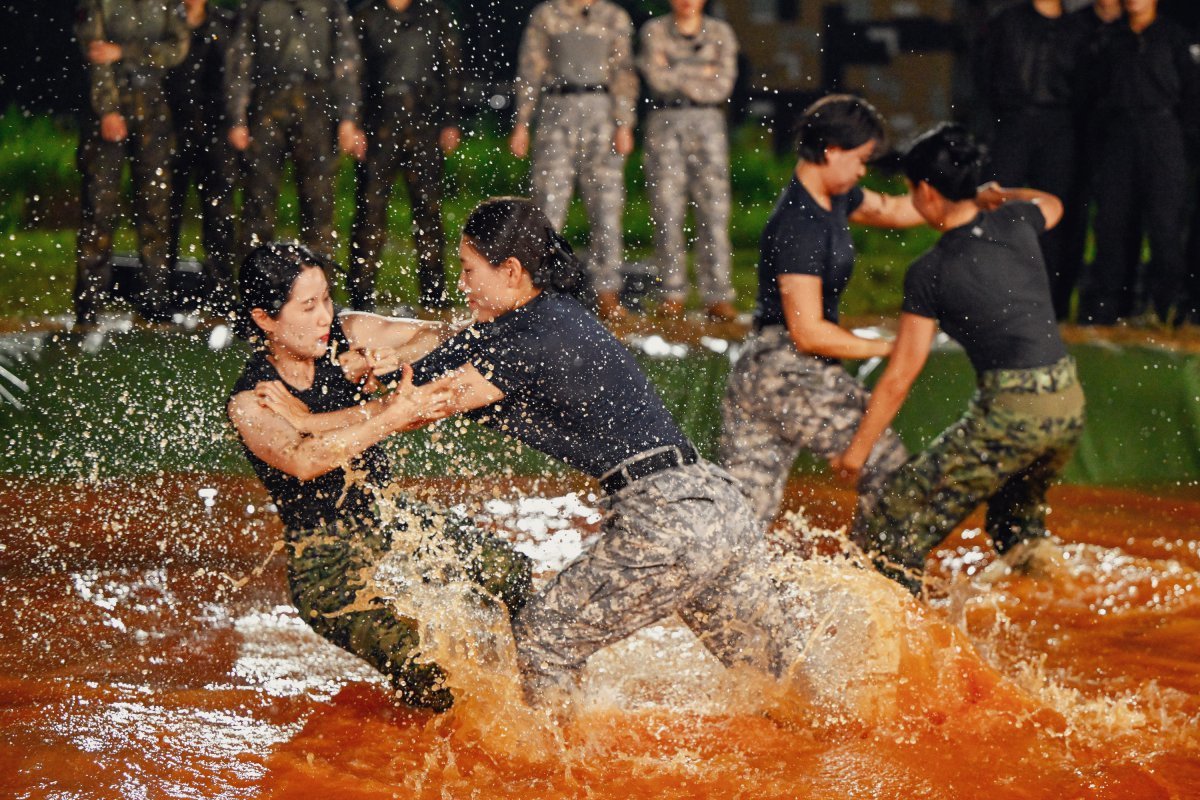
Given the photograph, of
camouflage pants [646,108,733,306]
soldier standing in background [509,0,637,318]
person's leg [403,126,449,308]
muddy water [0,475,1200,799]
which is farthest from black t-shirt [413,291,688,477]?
camouflage pants [646,108,733,306]

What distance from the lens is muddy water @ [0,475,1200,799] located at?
12.5 ft

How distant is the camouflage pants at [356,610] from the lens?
3877 mm

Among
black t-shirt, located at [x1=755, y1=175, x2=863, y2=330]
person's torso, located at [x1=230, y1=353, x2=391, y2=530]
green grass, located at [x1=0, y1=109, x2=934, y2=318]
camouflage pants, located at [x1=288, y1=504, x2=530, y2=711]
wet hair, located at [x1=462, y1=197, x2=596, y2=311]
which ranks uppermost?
wet hair, located at [x1=462, y1=197, x2=596, y2=311]

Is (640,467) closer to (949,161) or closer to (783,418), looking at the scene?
(783,418)

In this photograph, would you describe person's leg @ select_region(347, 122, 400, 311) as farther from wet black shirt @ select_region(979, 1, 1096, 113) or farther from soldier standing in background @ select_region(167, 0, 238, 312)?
wet black shirt @ select_region(979, 1, 1096, 113)

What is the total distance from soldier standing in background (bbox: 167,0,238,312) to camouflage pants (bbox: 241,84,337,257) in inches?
12.7

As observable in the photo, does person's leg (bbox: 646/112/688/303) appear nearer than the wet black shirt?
No

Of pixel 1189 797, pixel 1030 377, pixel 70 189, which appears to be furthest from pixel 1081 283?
pixel 70 189

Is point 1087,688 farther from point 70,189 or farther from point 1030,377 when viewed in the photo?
point 70,189

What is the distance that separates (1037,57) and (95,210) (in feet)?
16.0

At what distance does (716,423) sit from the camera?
714cm

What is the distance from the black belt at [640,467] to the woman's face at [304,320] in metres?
0.84

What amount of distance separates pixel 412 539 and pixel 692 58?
4465 mm

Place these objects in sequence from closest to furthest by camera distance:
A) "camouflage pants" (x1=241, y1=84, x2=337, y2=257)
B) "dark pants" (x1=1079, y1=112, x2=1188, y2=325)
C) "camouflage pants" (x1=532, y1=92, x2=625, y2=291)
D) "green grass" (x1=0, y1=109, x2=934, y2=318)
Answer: "camouflage pants" (x1=241, y1=84, x2=337, y2=257) → "dark pants" (x1=1079, y1=112, x2=1188, y2=325) → "camouflage pants" (x1=532, y1=92, x2=625, y2=291) → "green grass" (x1=0, y1=109, x2=934, y2=318)
